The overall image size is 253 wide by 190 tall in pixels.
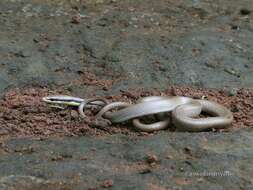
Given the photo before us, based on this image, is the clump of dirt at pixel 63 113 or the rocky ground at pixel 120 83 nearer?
the rocky ground at pixel 120 83

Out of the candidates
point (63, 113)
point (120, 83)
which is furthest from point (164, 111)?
point (120, 83)

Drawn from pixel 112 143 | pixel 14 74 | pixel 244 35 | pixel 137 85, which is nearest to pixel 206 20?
pixel 244 35

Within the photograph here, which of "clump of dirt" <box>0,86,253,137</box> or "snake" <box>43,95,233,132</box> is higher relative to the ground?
"snake" <box>43,95,233,132</box>

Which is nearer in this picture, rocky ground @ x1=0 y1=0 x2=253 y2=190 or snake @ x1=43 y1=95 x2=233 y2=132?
rocky ground @ x1=0 y1=0 x2=253 y2=190

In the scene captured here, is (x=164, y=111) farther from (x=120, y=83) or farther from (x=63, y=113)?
(x=120, y=83)

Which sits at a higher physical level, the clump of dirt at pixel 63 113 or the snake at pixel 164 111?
the snake at pixel 164 111

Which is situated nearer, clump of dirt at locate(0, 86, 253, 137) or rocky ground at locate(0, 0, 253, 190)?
rocky ground at locate(0, 0, 253, 190)
